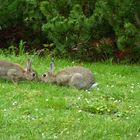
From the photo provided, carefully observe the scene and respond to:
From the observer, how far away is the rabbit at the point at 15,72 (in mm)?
10758

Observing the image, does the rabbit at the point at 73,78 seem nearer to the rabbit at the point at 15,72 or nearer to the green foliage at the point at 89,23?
the rabbit at the point at 15,72

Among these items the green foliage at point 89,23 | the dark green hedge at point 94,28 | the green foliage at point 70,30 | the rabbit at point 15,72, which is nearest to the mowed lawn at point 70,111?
the rabbit at point 15,72

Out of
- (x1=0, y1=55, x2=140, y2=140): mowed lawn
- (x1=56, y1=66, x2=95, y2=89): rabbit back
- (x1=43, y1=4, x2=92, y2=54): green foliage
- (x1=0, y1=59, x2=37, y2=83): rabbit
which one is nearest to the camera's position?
(x1=0, y1=55, x2=140, y2=140): mowed lawn

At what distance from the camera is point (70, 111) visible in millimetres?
8914

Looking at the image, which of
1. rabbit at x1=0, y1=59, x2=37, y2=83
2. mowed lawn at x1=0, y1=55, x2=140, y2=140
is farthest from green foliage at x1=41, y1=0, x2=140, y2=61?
rabbit at x1=0, y1=59, x2=37, y2=83

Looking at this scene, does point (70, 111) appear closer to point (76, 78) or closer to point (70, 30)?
point (76, 78)

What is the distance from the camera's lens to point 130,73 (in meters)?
12.8

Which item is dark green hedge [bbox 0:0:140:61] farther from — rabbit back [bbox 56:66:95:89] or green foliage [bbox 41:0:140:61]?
rabbit back [bbox 56:66:95:89]

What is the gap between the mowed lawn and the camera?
7871 mm

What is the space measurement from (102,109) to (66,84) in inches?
73.6

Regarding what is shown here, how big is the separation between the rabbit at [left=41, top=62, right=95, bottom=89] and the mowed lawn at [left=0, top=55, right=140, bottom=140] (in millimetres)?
180

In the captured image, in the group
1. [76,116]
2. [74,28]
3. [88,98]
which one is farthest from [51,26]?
[76,116]

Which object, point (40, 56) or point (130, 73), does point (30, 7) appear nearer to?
point (40, 56)

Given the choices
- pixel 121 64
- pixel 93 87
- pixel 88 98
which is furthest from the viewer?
pixel 121 64
